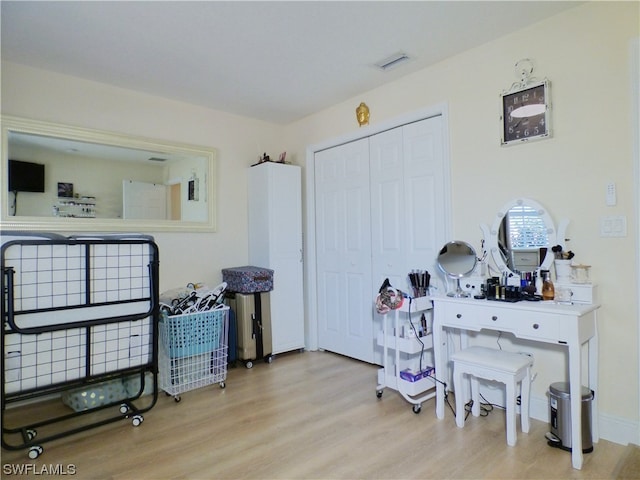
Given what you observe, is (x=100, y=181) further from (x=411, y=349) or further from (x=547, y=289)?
(x=547, y=289)

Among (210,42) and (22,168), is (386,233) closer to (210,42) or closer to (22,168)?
(210,42)

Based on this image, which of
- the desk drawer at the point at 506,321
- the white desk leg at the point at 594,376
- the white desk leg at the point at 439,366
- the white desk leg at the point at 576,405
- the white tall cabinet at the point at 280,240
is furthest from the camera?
the white tall cabinet at the point at 280,240

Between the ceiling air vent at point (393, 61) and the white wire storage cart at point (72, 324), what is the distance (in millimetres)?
2153

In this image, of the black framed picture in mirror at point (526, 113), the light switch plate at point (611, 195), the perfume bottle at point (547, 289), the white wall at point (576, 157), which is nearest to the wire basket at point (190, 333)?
the white wall at point (576, 157)

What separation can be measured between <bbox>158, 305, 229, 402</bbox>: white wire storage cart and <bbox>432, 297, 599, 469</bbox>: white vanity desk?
5.69 feet

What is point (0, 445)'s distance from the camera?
212 centimetres

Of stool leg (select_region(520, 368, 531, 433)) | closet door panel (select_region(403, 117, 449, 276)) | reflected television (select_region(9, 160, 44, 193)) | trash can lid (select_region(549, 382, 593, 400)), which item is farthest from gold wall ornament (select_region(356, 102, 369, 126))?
reflected television (select_region(9, 160, 44, 193))

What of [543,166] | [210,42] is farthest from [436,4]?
[210,42]

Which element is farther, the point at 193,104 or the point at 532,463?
the point at 193,104

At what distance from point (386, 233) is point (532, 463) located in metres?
1.96

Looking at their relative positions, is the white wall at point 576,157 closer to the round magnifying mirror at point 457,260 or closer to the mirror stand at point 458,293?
the round magnifying mirror at point 457,260

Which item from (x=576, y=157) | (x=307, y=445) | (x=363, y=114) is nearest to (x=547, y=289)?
(x=576, y=157)

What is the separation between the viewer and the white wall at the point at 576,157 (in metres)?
2.14

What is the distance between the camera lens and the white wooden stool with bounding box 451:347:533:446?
7.03 feet
